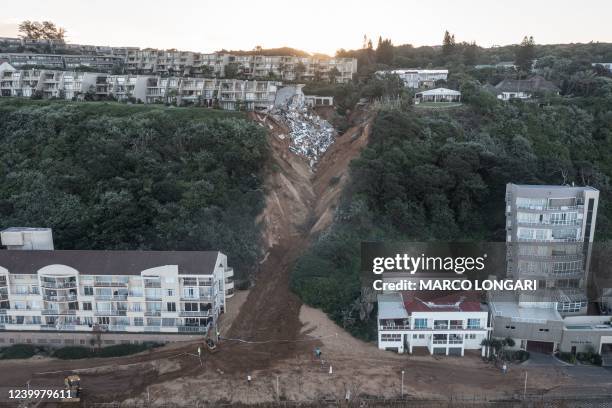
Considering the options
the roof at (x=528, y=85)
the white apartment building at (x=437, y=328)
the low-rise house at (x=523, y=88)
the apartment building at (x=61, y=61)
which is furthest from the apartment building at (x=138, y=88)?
the white apartment building at (x=437, y=328)

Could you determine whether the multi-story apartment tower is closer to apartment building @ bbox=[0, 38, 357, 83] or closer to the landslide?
the landslide

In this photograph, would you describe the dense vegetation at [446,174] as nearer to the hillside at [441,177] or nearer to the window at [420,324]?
the hillside at [441,177]

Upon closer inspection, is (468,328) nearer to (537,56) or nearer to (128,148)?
(128,148)

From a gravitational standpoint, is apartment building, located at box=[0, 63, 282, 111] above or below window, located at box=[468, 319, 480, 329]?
above

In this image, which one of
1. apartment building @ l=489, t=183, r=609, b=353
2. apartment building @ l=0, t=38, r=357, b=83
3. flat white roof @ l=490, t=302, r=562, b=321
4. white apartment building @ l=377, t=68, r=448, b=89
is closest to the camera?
apartment building @ l=489, t=183, r=609, b=353

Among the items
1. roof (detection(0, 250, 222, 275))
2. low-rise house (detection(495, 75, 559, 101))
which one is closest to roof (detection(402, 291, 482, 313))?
roof (detection(0, 250, 222, 275))

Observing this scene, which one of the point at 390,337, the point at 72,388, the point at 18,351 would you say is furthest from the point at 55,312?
the point at 390,337

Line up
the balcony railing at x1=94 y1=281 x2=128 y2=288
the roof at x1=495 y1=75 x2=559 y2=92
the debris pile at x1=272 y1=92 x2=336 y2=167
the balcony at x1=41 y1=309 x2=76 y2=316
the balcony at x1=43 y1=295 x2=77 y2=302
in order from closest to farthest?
the balcony railing at x1=94 y1=281 x2=128 y2=288
the balcony at x1=43 y1=295 x2=77 y2=302
the balcony at x1=41 y1=309 x2=76 y2=316
the debris pile at x1=272 y1=92 x2=336 y2=167
the roof at x1=495 y1=75 x2=559 y2=92
